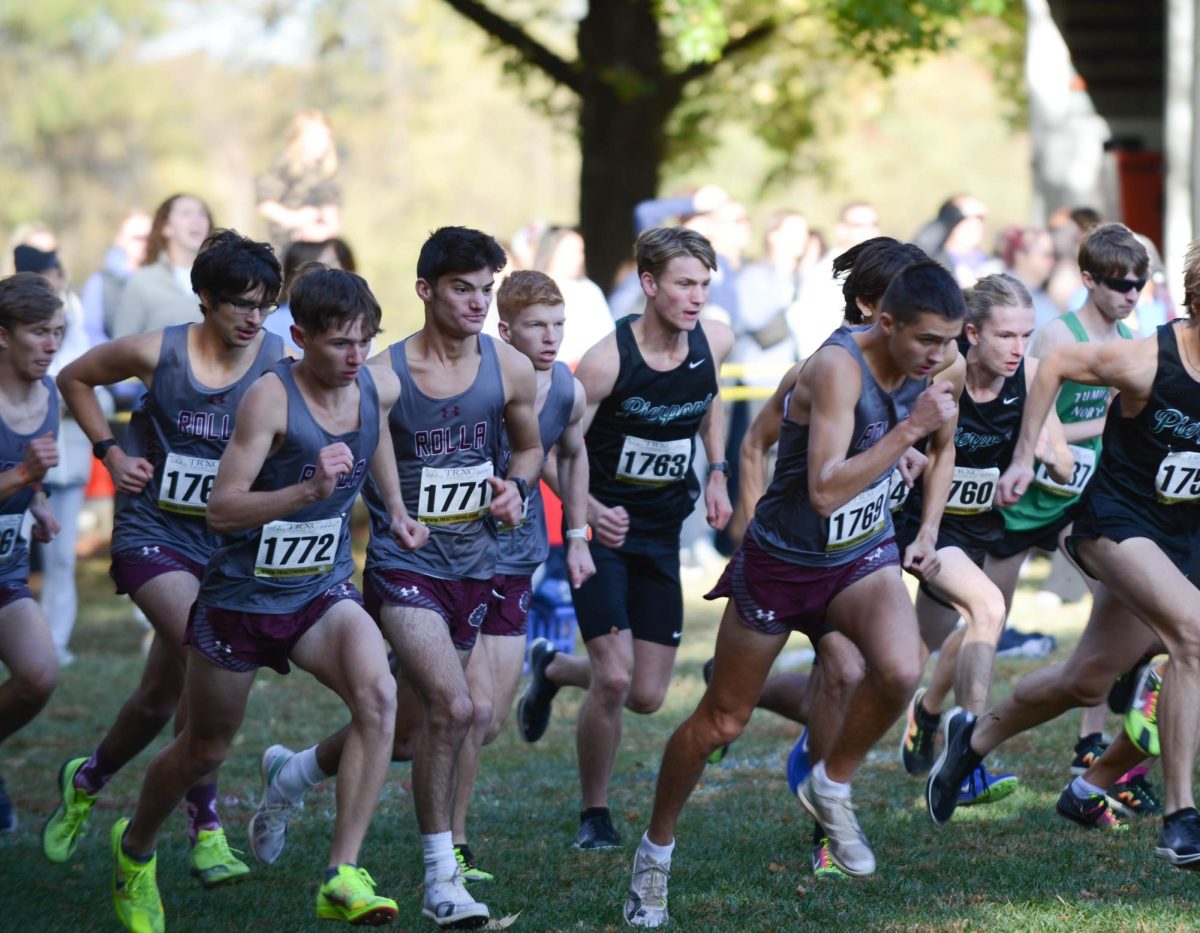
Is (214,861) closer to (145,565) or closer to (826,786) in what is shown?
(145,565)

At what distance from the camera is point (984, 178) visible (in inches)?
2394

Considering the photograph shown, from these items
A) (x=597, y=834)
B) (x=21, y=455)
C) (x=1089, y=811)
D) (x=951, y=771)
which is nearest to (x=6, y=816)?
(x=21, y=455)

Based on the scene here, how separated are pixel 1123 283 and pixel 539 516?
8.58ft

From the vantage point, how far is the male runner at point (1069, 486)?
7250mm

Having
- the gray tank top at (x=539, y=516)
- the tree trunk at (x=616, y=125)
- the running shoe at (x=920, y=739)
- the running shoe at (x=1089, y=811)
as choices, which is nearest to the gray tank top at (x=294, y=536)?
the gray tank top at (x=539, y=516)

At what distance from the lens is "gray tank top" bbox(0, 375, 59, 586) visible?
6246 mm

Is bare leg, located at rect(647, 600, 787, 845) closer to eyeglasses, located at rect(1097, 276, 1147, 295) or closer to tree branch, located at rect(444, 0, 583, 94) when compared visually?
eyeglasses, located at rect(1097, 276, 1147, 295)

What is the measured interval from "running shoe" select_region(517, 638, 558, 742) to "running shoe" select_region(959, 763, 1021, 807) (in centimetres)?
195

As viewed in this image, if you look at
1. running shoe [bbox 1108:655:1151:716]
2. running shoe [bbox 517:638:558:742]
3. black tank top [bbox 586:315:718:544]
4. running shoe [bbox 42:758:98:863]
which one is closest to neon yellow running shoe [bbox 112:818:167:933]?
running shoe [bbox 42:758:98:863]

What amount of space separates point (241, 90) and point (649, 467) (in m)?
51.7

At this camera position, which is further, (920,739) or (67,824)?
(920,739)

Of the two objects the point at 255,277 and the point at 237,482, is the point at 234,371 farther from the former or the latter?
the point at 237,482

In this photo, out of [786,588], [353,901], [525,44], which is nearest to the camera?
[353,901]

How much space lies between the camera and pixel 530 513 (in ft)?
22.2
